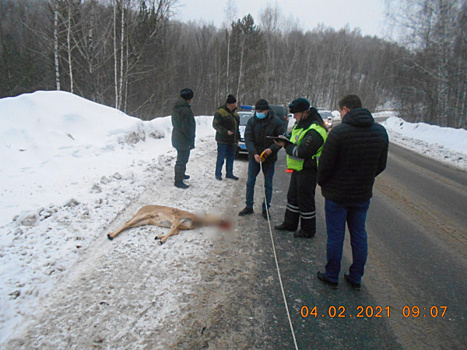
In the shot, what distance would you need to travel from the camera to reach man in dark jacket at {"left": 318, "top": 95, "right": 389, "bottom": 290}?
2621 mm

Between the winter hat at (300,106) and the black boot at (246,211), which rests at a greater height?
the winter hat at (300,106)

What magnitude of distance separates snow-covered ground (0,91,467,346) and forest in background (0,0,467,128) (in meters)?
8.17

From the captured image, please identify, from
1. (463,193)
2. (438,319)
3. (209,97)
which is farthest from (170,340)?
(209,97)

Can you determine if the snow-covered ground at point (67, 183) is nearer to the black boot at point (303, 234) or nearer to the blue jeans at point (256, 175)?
the blue jeans at point (256, 175)

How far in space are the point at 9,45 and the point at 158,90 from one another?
19011 millimetres

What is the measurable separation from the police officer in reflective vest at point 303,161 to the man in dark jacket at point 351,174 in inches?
24.6

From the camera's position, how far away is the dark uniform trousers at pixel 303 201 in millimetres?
3756

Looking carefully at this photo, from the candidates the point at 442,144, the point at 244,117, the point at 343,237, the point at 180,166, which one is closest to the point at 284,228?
the point at 343,237

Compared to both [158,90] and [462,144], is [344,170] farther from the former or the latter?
[158,90]

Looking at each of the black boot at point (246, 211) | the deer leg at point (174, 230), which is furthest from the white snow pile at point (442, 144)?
the deer leg at point (174, 230)

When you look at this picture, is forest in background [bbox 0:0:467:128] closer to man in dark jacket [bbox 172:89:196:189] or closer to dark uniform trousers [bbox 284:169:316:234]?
man in dark jacket [bbox 172:89:196:189]

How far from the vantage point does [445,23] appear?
1753 cm

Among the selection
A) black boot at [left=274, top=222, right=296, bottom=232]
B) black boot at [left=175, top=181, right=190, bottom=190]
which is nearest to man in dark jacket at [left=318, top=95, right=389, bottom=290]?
black boot at [left=274, top=222, right=296, bottom=232]

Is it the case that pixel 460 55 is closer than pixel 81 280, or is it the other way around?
pixel 81 280
